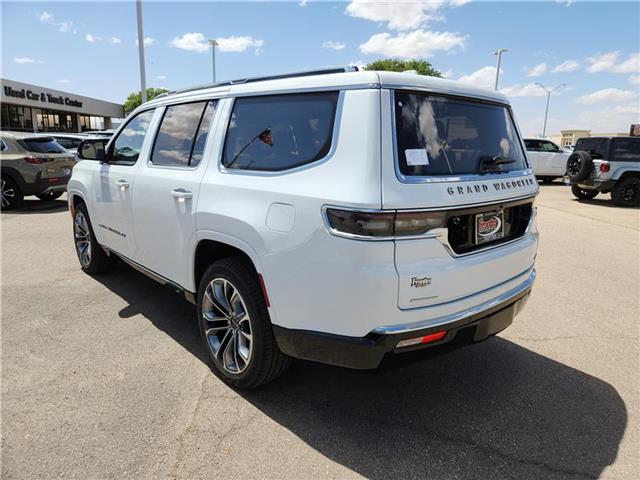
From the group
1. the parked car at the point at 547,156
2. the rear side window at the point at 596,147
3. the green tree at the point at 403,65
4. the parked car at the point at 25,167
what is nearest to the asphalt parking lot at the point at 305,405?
the parked car at the point at 25,167

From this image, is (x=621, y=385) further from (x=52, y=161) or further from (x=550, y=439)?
(x=52, y=161)

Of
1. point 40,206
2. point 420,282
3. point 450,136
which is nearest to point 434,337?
point 420,282

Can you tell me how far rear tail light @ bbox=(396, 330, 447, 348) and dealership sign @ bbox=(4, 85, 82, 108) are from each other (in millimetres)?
44498

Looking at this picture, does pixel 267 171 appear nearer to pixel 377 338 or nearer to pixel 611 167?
pixel 377 338

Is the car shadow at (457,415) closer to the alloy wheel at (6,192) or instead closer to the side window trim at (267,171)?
the side window trim at (267,171)

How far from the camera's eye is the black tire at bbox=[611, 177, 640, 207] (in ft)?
40.6

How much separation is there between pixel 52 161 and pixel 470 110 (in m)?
10.4

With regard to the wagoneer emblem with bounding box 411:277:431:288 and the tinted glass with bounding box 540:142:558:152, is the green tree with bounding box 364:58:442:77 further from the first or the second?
the wagoneer emblem with bounding box 411:277:431:288

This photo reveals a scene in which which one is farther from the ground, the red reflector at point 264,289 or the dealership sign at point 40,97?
the dealership sign at point 40,97

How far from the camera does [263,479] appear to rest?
224 cm

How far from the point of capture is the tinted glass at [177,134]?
3332 millimetres

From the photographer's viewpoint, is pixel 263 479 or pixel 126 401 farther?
pixel 126 401

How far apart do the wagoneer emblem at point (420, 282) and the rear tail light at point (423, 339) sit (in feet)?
0.91

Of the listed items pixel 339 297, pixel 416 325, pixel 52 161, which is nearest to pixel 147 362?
pixel 339 297
